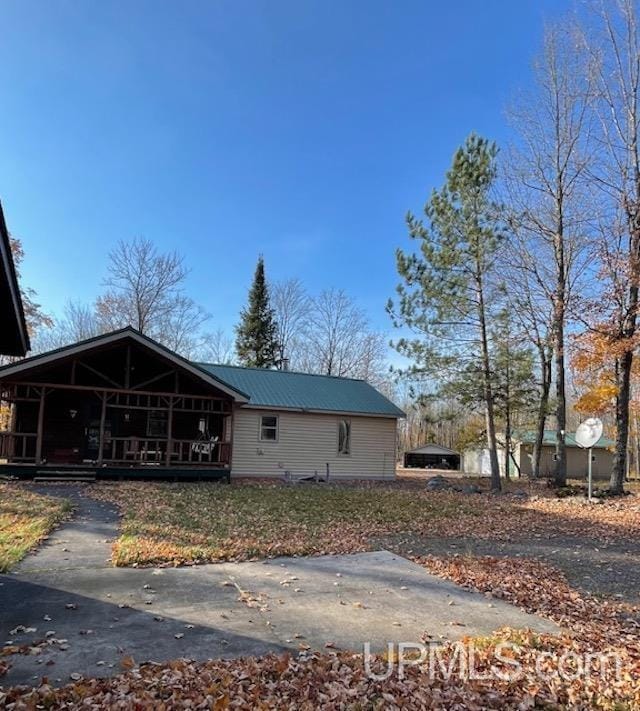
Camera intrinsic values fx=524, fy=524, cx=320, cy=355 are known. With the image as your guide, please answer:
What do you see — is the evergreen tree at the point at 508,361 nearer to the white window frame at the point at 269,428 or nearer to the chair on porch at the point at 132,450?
the white window frame at the point at 269,428

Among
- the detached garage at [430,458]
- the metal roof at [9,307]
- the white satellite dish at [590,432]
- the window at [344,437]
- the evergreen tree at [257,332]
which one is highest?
the evergreen tree at [257,332]

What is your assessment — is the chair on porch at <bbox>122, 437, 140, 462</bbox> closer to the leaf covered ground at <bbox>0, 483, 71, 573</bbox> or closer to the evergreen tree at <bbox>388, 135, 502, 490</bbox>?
the leaf covered ground at <bbox>0, 483, 71, 573</bbox>

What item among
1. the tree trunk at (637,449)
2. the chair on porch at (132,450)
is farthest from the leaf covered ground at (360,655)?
the tree trunk at (637,449)

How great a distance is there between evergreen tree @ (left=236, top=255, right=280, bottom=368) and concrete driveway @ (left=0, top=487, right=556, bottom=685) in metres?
32.1

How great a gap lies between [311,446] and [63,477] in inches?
Result: 345

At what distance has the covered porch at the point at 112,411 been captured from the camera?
15992 millimetres

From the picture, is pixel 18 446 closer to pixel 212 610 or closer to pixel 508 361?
pixel 212 610

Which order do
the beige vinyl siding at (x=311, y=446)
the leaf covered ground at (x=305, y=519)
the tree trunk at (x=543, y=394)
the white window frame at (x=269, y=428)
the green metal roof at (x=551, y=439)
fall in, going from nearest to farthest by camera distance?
1. the leaf covered ground at (x=305, y=519)
2. the beige vinyl siding at (x=311, y=446)
3. the white window frame at (x=269, y=428)
4. the tree trunk at (x=543, y=394)
5. the green metal roof at (x=551, y=439)

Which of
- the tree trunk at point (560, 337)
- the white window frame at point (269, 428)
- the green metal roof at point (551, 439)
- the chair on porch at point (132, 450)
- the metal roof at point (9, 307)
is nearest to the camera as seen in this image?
the metal roof at point (9, 307)

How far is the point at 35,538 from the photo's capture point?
7.46 m

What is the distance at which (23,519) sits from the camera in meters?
8.91

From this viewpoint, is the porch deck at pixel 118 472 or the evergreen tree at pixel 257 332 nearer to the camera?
the porch deck at pixel 118 472

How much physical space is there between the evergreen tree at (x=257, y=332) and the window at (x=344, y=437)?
17994 mm

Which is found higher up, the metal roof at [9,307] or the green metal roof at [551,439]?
the metal roof at [9,307]
